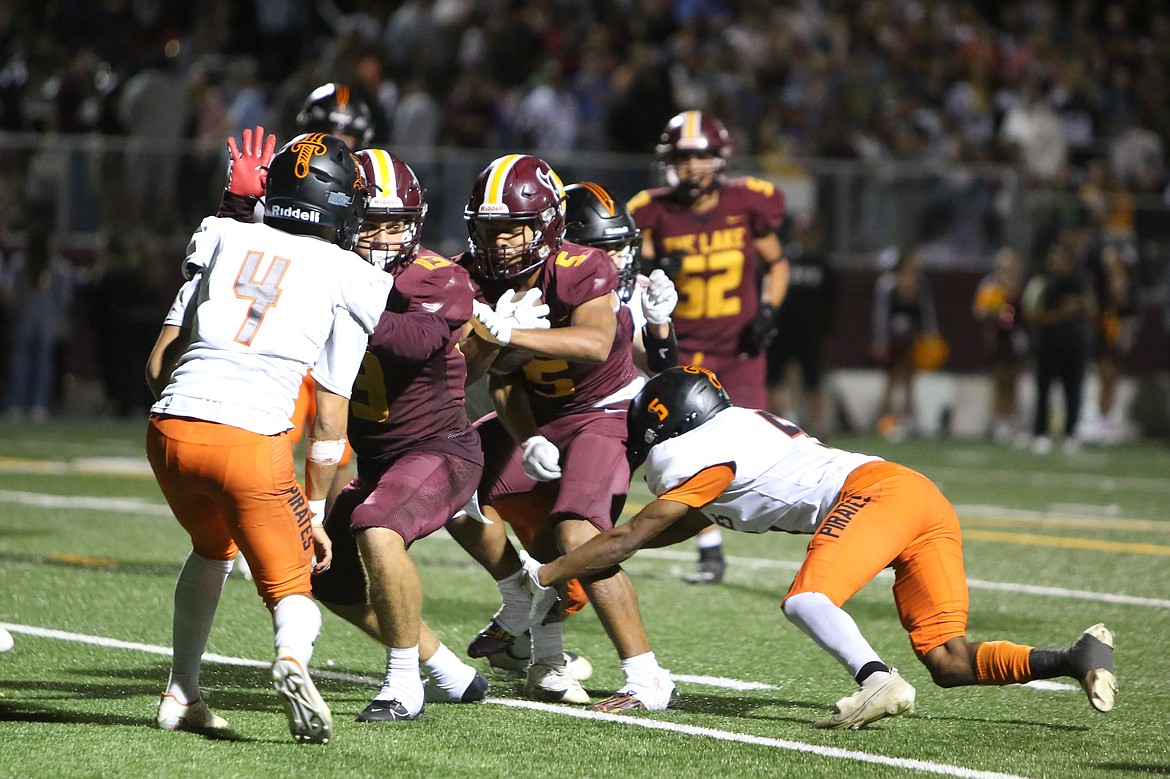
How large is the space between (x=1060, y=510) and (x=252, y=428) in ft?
22.9

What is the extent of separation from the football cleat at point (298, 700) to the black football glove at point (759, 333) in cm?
413

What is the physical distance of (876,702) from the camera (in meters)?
4.06

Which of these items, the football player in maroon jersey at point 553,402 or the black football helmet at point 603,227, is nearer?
the football player in maroon jersey at point 553,402

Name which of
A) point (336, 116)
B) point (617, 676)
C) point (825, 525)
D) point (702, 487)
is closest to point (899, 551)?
point (825, 525)

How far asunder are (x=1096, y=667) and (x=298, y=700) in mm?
2004

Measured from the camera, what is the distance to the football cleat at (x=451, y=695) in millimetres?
4582

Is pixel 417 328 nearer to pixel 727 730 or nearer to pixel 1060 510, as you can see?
pixel 727 730

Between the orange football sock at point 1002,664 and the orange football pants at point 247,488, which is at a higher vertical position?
the orange football pants at point 247,488

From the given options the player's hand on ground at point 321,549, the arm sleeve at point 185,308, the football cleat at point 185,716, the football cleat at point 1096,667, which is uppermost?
the arm sleeve at point 185,308

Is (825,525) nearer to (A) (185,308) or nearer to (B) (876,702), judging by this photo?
(B) (876,702)

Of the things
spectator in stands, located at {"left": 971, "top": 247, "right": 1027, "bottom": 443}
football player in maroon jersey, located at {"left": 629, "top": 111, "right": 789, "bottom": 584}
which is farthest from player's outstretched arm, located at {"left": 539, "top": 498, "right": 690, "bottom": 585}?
spectator in stands, located at {"left": 971, "top": 247, "right": 1027, "bottom": 443}

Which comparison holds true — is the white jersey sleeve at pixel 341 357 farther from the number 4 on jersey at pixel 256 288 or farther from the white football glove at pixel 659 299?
the white football glove at pixel 659 299

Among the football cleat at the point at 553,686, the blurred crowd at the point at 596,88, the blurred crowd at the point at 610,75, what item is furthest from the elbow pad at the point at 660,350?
the blurred crowd at the point at 610,75

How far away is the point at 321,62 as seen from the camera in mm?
14727
